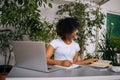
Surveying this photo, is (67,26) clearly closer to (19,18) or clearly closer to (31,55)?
(19,18)

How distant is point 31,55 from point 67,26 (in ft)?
3.64

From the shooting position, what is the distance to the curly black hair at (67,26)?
2.25 m

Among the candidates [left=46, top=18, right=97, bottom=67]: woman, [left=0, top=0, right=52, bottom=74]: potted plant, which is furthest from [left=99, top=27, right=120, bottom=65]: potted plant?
[left=0, top=0, right=52, bottom=74]: potted plant

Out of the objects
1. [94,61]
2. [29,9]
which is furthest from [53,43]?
[29,9]

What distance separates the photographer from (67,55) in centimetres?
223

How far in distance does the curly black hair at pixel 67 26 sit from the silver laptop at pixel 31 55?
97 centimetres

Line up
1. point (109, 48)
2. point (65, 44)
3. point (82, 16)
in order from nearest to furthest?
point (65, 44), point (109, 48), point (82, 16)

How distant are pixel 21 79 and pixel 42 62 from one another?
222 millimetres

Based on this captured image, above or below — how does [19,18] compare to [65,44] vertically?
above

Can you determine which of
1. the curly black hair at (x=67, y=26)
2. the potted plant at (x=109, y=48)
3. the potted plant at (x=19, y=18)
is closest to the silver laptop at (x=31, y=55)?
the curly black hair at (x=67, y=26)

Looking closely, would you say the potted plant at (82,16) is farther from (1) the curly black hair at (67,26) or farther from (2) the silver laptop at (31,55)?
(2) the silver laptop at (31,55)

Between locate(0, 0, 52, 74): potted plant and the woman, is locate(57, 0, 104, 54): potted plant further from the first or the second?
the woman

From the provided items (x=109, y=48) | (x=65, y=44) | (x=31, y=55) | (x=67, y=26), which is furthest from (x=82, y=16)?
(x=31, y=55)

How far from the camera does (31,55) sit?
1.27 m
